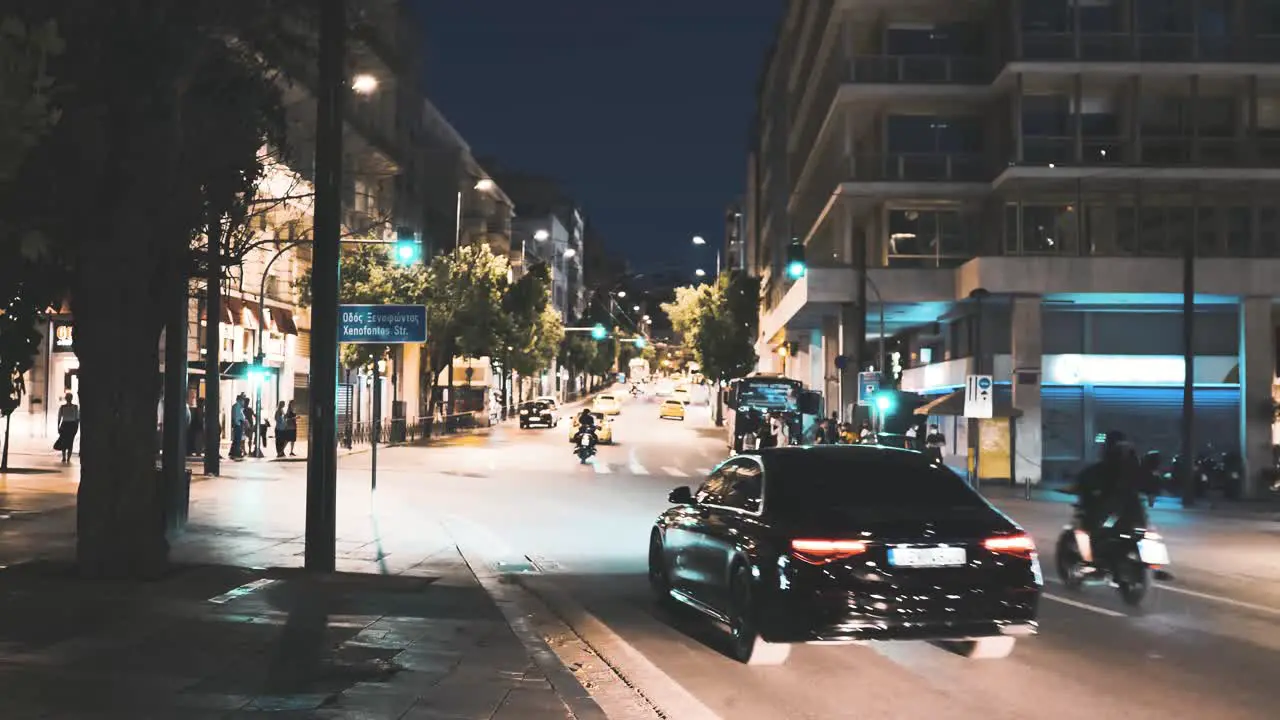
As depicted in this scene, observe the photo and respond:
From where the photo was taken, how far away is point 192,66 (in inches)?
492

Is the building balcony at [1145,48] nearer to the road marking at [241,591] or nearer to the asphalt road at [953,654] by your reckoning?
the asphalt road at [953,654]

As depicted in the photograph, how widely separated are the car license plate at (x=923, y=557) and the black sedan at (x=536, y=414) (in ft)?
219

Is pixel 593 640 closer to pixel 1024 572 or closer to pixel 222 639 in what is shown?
pixel 222 639

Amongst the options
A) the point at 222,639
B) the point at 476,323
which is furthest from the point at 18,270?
the point at 476,323

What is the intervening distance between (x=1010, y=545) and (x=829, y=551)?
4.25 ft

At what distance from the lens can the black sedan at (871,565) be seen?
8.77m

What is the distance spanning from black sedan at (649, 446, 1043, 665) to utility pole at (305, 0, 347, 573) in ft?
17.9

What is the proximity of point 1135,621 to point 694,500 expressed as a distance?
14.2 feet

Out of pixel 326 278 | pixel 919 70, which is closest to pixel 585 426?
pixel 919 70

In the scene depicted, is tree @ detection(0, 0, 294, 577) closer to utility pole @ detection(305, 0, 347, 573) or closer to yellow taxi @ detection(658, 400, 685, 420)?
utility pole @ detection(305, 0, 347, 573)

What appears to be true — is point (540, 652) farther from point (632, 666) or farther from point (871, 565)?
point (871, 565)

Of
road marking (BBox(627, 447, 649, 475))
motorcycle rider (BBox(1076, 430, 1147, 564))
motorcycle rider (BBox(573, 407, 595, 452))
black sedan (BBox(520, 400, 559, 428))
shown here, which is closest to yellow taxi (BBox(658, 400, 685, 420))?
black sedan (BBox(520, 400, 559, 428))

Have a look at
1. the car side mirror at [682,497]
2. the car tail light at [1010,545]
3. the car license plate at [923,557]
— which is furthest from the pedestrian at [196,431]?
the car tail light at [1010,545]

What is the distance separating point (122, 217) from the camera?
12.3 m
